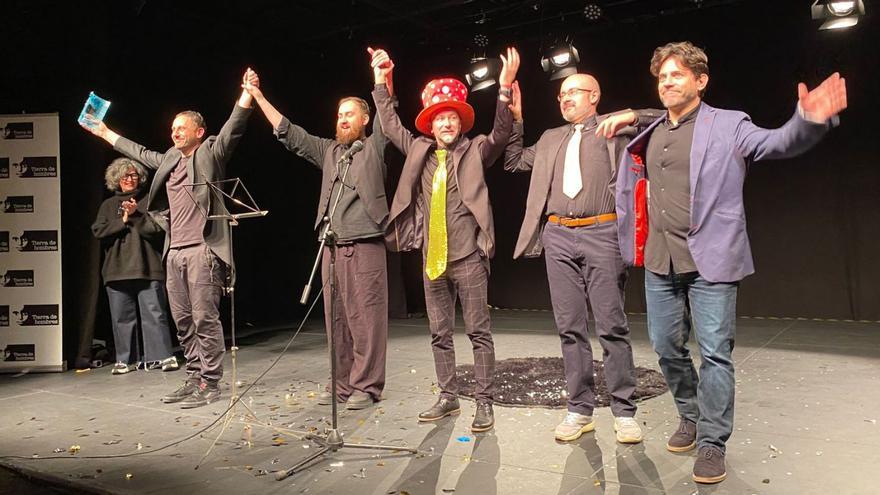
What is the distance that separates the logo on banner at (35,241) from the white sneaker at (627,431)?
464cm

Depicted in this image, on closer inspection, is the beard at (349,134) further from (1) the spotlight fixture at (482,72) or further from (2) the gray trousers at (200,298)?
(1) the spotlight fixture at (482,72)

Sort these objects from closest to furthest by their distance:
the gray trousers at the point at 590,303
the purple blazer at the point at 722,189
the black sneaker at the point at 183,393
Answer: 1. the purple blazer at the point at 722,189
2. the gray trousers at the point at 590,303
3. the black sneaker at the point at 183,393

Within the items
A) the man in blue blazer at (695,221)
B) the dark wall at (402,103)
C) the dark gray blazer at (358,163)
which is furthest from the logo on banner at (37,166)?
the man in blue blazer at (695,221)

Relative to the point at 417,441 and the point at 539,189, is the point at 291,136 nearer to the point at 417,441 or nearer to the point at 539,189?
the point at 539,189

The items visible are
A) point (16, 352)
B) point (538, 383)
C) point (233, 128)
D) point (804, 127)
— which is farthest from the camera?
point (16, 352)

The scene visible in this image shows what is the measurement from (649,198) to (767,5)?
5528 millimetres

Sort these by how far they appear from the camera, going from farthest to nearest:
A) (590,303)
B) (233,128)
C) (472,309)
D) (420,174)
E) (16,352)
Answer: (16,352) → (233,128) → (420,174) → (472,309) → (590,303)

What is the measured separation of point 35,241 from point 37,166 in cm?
60

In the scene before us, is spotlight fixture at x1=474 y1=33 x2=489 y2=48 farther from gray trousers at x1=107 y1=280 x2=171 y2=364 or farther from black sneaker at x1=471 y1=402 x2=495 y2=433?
black sneaker at x1=471 y1=402 x2=495 y2=433

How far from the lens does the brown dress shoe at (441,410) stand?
351 centimetres

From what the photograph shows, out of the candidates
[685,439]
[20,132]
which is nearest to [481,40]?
[20,132]

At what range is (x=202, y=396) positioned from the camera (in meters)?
4.17

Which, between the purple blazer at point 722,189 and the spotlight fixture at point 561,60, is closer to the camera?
the purple blazer at point 722,189

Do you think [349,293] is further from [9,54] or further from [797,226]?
[797,226]
